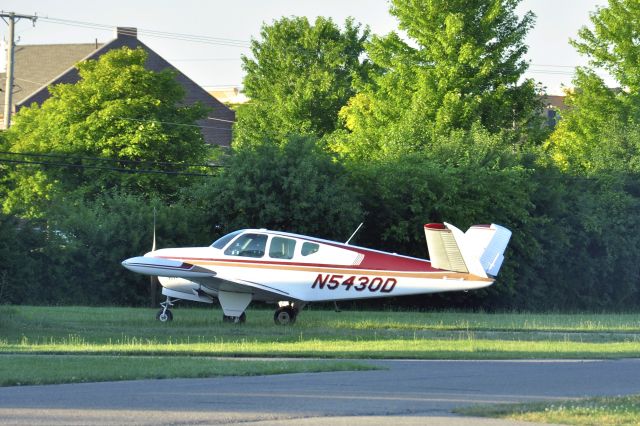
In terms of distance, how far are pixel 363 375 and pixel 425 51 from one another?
42.4 m

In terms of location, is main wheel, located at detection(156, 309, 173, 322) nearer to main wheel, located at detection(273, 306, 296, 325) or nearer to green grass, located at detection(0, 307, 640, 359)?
green grass, located at detection(0, 307, 640, 359)

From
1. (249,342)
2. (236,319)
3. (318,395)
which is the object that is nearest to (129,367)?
(318,395)

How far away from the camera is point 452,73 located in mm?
54219

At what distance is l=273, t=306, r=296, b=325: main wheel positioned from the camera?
27400mm

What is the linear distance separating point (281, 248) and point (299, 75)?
5595cm

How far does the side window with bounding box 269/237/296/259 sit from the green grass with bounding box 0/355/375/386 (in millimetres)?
9177

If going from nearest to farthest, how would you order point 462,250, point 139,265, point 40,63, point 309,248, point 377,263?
point 462,250 < point 139,265 < point 377,263 < point 309,248 < point 40,63

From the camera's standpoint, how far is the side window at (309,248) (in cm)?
2661

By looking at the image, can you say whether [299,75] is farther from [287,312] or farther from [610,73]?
[287,312]

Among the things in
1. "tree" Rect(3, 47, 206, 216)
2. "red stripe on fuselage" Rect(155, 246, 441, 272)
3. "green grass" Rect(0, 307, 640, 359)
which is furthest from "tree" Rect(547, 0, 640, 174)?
"red stripe on fuselage" Rect(155, 246, 441, 272)

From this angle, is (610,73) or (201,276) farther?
(610,73)

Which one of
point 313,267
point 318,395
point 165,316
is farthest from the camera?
point 165,316

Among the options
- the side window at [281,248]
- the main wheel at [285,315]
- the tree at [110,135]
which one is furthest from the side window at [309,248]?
the tree at [110,135]

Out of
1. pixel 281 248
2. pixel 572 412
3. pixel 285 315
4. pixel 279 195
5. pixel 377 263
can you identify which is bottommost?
pixel 285 315
